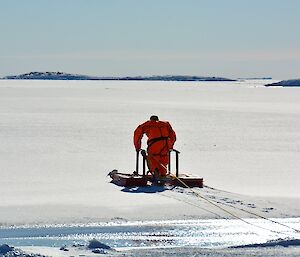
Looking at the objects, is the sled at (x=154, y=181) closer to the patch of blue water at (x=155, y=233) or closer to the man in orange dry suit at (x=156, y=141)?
the man in orange dry suit at (x=156, y=141)

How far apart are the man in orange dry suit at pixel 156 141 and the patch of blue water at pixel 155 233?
3090 millimetres

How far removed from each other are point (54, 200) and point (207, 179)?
321cm

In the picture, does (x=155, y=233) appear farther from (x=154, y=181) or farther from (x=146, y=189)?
(x=154, y=181)

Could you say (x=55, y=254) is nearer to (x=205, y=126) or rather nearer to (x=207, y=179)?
(x=207, y=179)

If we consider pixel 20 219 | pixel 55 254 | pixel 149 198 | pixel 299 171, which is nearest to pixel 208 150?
pixel 299 171

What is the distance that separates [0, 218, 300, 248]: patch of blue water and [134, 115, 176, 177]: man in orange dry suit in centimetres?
309

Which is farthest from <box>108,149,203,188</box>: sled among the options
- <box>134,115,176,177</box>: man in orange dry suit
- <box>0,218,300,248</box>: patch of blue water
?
<box>0,218,300,248</box>: patch of blue water

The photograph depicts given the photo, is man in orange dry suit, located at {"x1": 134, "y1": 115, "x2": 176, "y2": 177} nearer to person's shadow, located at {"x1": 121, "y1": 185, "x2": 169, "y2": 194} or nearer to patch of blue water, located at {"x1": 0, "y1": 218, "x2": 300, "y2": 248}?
person's shadow, located at {"x1": 121, "y1": 185, "x2": 169, "y2": 194}

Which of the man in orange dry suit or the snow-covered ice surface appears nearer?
the snow-covered ice surface

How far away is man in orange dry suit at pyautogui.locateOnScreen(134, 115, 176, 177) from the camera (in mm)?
11359

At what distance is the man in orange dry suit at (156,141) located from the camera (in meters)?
11.4

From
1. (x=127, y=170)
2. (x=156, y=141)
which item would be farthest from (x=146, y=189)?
(x=127, y=170)

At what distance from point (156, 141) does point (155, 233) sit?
3743 mm

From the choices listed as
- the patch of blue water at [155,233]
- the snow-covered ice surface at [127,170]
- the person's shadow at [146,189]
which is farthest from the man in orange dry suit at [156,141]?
the patch of blue water at [155,233]
